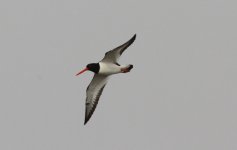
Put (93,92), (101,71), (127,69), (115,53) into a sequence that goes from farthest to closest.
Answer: (93,92), (101,71), (127,69), (115,53)

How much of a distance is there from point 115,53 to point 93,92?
2.90 metres

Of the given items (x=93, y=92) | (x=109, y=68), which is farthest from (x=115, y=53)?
(x=93, y=92)

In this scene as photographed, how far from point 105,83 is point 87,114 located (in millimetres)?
1529

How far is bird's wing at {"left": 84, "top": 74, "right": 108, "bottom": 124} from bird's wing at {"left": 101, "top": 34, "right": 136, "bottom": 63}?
1.69 meters

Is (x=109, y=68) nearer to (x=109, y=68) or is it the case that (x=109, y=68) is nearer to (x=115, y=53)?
(x=109, y=68)

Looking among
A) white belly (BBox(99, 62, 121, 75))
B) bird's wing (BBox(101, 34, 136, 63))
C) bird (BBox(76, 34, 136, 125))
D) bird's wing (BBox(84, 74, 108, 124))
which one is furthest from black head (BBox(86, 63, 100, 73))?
bird's wing (BBox(84, 74, 108, 124))

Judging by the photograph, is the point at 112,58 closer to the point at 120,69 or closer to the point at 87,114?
the point at 120,69

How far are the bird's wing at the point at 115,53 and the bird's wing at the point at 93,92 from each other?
169 centimetres

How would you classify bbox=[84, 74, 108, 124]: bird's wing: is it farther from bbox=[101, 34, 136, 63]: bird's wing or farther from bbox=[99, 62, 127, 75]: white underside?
bbox=[101, 34, 136, 63]: bird's wing

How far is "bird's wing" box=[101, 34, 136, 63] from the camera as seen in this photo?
33312 millimetres

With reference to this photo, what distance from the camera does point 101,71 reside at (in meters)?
34.8

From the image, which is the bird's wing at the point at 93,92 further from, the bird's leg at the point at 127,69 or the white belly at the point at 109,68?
the bird's leg at the point at 127,69

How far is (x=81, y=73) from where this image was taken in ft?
116

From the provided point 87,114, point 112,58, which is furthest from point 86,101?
point 112,58
